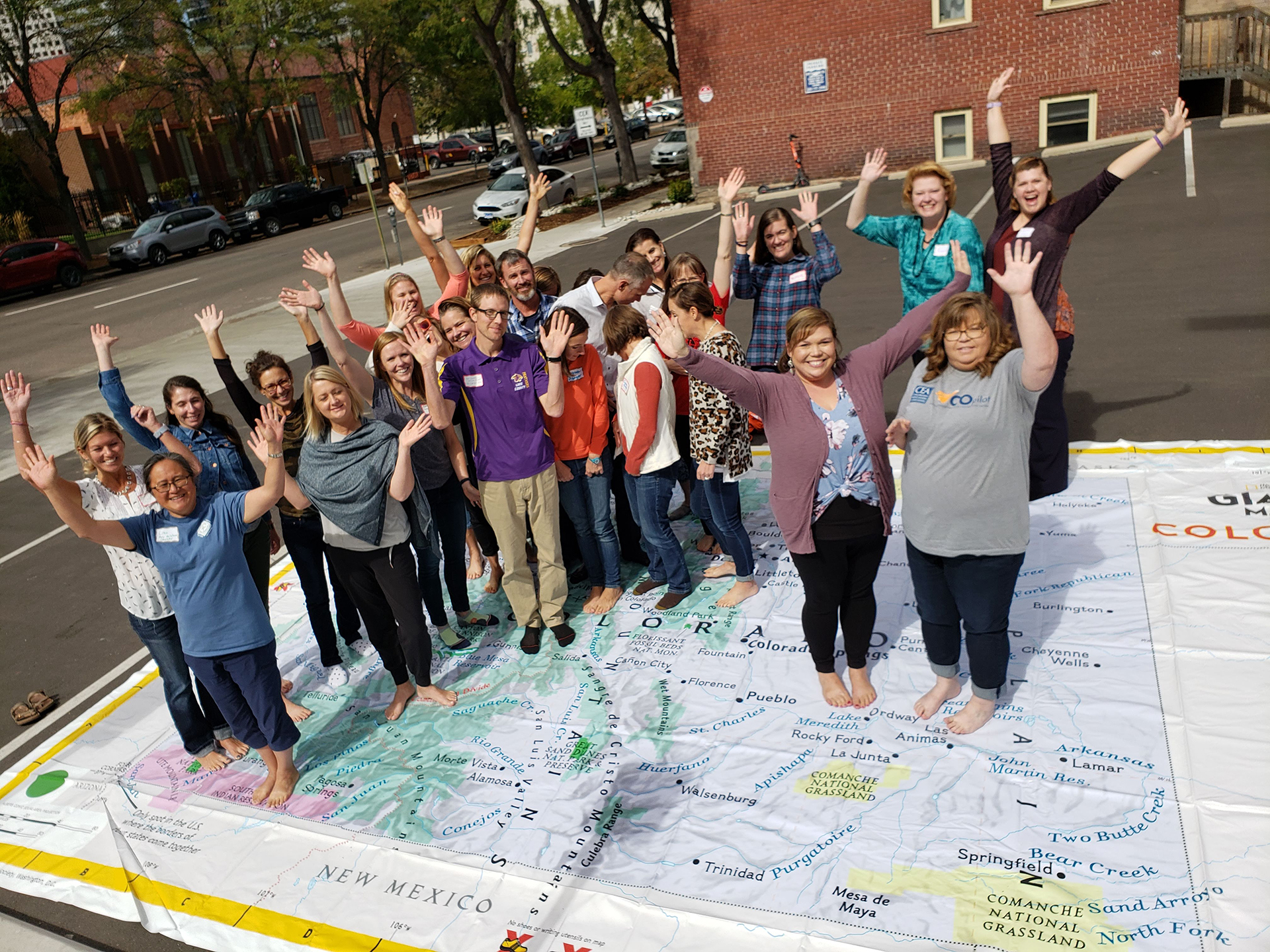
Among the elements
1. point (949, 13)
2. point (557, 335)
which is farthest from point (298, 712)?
point (949, 13)

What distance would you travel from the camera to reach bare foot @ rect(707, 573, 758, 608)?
5.06m

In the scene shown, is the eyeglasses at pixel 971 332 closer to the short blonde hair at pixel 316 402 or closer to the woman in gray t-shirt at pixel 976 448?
the woman in gray t-shirt at pixel 976 448

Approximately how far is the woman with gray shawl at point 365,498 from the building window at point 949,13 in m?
19.7

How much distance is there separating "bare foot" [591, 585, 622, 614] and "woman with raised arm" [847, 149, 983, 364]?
230 centimetres

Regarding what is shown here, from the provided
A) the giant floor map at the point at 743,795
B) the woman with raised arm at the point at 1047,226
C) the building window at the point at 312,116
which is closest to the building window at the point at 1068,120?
the woman with raised arm at the point at 1047,226

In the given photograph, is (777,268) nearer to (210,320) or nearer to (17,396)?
(210,320)

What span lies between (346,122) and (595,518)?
5346 centimetres

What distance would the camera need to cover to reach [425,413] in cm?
445

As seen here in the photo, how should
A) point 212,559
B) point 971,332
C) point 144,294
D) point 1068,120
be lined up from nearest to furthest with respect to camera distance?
point 971,332, point 212,559, point 1068,120, point 144,294

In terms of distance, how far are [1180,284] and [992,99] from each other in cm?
517

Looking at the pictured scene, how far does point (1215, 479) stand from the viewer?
17.9 feet

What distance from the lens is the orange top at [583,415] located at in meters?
4.80

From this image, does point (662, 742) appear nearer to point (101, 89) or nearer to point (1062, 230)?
point (1062, 230)

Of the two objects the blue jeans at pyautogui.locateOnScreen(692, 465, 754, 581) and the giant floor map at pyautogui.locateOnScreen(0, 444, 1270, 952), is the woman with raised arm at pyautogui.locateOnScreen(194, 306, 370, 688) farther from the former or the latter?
the blue jeans at pyautogui.locateOnScreen(692, 465, 754, 581)
